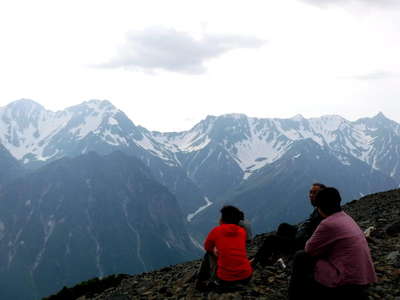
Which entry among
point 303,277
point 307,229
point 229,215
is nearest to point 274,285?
point 307,229

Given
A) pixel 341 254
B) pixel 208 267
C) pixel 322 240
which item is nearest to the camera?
pixel 341 254

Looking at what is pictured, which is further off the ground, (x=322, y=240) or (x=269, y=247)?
(x=322, y=240)

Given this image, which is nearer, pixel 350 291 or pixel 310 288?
pixel 350 291

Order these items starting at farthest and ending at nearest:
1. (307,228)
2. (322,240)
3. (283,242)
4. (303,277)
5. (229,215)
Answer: (283,242)
(307,228)
(229,215)
(303,277)
(322,240)

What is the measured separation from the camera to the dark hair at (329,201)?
34.2 feet

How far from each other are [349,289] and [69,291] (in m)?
20.2

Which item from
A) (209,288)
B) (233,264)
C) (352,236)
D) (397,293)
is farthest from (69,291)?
(352,236)

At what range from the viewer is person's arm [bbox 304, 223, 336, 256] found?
10055 mm

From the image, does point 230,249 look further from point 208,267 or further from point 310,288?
point 310,288

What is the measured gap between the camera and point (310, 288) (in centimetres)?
1030

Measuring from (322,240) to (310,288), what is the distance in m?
1.15

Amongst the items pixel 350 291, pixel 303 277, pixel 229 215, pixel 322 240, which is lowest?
pixel 350 291

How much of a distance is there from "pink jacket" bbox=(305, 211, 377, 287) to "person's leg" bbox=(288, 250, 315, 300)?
22 cm

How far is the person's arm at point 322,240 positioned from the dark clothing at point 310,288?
0.84 ft
